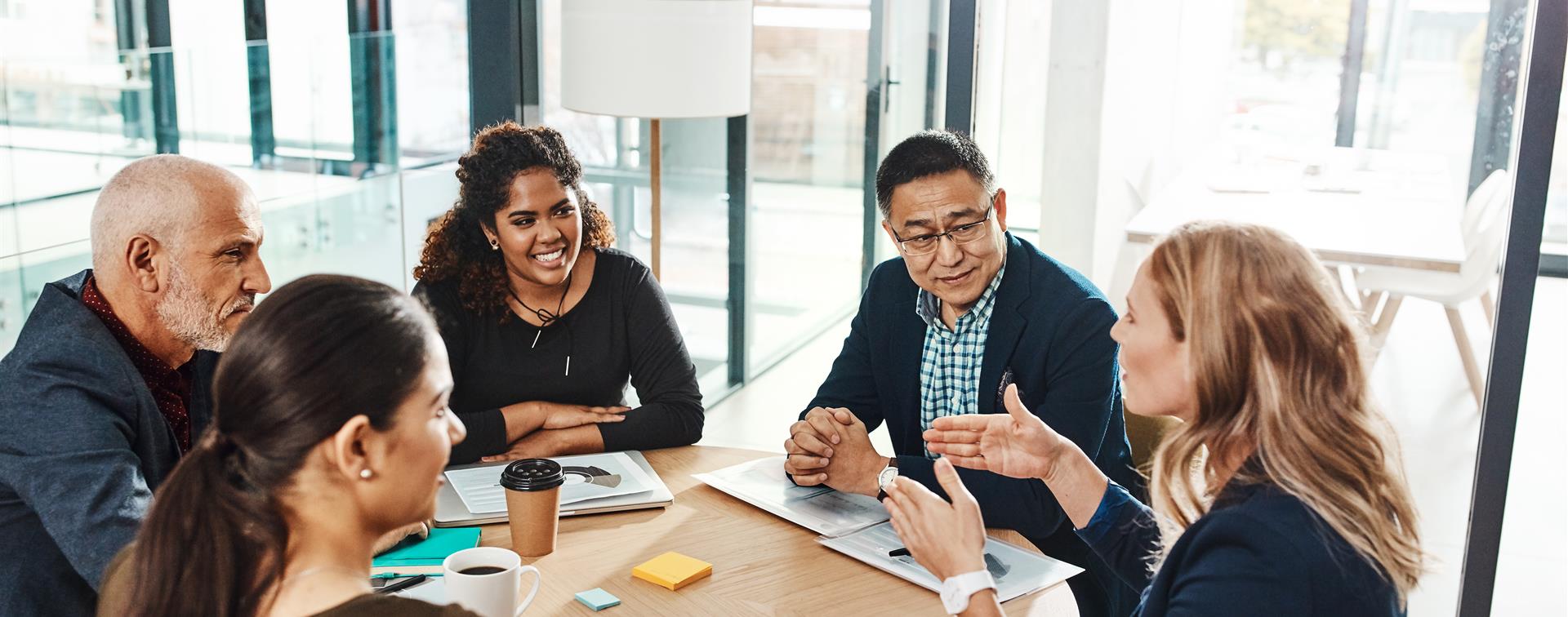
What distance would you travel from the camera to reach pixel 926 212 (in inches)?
91.3

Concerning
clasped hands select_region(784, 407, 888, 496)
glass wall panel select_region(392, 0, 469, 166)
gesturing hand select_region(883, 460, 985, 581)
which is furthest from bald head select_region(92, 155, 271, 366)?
glass wall panel select_region(392, 0, 469, 166)

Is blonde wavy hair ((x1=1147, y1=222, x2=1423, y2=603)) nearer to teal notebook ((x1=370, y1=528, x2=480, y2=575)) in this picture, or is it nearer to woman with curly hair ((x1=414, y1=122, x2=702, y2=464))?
teal notebook ((x1=370, y1=528, x2=480, y2=575))

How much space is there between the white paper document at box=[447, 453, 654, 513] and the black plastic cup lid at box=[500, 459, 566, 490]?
15 cm

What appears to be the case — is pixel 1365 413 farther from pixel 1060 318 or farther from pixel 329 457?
pixel 329 457

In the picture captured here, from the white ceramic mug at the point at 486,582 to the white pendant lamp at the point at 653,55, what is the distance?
166 centimetres

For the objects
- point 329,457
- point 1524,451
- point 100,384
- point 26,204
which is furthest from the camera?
point 1524,451

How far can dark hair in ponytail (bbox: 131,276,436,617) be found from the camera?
109cm

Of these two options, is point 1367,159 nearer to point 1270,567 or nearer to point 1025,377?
point 1025,377

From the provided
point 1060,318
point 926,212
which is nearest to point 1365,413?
point 1060,318

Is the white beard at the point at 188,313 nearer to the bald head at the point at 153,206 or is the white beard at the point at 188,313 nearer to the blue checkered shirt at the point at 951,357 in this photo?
the bald head at the point at 153,206

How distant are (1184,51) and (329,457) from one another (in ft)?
9.18

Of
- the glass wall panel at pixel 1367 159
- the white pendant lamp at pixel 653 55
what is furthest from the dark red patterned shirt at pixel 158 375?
the glass wall panel at pixel 1367 159

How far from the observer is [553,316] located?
2625 millimetres

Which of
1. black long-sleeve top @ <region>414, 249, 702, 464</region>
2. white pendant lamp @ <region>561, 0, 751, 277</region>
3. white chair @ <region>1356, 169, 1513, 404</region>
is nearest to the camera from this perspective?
black long-sleeve top @ <region>414, 249, 702, 464</region>
